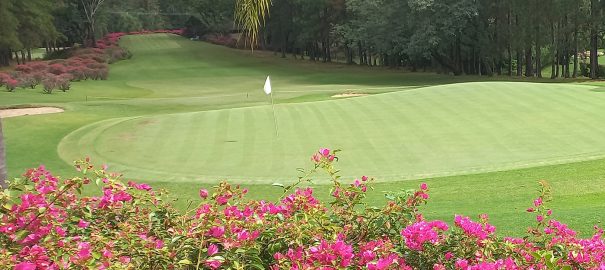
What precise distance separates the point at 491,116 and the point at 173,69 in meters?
39.6

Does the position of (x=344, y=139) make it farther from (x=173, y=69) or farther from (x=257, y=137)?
(x=173, y=69)

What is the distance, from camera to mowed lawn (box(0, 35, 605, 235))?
7551 millimetres

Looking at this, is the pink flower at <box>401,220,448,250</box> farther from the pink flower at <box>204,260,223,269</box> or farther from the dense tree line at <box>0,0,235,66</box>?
the dense tree line at <box>0,0,235,66</box>

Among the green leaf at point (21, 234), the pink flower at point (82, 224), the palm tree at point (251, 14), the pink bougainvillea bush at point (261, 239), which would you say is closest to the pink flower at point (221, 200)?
the pink bougainvillea bush at point (261, 239)

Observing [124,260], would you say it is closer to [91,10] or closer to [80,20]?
[91,10]

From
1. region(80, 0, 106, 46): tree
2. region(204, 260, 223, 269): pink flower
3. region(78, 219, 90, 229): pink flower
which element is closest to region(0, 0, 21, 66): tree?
region(80, 0, 106, 46): tree

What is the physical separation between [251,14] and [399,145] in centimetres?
642

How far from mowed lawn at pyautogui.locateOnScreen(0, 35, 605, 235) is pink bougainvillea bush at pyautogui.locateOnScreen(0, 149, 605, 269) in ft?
7.65

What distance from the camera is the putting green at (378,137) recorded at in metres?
8.91

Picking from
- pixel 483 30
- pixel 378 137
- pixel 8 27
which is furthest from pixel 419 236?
pixel 8 27

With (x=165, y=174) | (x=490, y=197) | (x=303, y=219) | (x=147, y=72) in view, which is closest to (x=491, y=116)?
(x=490, y=197)

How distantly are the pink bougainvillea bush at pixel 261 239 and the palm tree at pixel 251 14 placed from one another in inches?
48.4

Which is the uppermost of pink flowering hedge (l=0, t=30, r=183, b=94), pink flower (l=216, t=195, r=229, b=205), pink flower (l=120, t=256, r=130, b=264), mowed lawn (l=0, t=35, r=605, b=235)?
pink flowering hedge (l=0, t=30, r=183, b=94)

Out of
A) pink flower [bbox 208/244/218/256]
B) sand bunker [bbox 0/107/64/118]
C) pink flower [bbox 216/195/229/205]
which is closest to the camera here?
pink flower [bbox 208/244/218/256]
